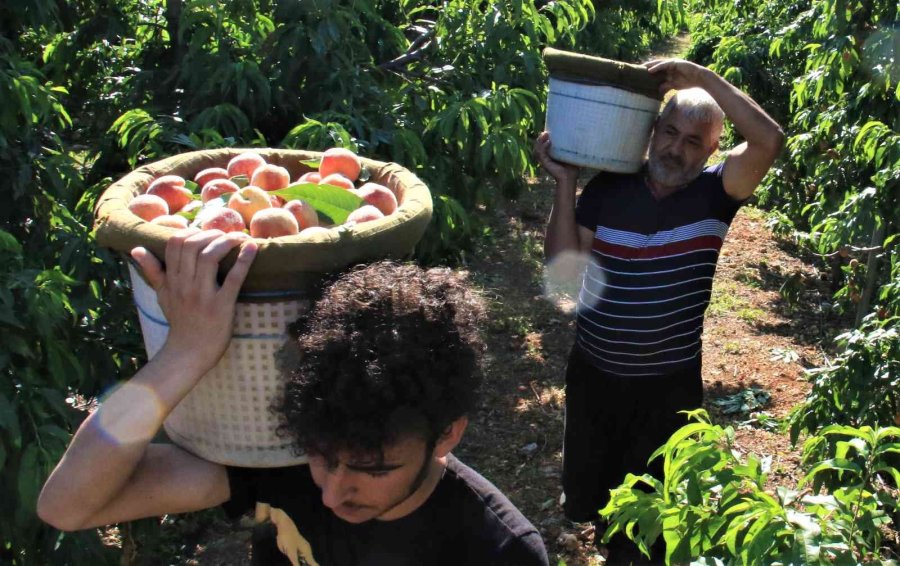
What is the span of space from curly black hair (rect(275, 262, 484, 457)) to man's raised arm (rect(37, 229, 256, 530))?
12 centimetres

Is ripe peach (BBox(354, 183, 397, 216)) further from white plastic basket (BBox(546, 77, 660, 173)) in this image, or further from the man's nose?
white plastic basket (BBox(546, 77, 660, 173))

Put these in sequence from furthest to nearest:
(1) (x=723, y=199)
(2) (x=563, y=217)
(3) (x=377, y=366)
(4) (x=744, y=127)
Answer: (2) (x=563, y=217)
(1) (x=723, y=199)
(4) (x=744, y=127)
(3) (x=377, y=366)

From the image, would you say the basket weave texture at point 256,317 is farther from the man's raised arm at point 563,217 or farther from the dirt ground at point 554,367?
the dirt ground at point 554,367

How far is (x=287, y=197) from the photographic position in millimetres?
1497

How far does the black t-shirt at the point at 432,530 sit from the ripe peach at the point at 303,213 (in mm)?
402

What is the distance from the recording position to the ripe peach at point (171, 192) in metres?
1.58

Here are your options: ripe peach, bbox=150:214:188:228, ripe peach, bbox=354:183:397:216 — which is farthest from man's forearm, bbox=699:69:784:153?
ripe peach, bbox=150:214:188:228

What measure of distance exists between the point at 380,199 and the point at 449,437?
17.1 inches

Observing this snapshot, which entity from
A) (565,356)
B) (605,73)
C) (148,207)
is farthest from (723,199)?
(565,356)

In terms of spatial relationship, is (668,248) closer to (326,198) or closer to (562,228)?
(562,228)

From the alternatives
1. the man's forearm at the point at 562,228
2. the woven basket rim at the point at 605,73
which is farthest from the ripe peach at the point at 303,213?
the man's forearm at the point at 562,228

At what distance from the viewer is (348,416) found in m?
1.23

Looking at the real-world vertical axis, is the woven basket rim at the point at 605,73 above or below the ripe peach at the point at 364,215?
below

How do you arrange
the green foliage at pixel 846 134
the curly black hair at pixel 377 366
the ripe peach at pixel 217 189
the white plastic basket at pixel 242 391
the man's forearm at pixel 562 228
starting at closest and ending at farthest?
the curly black hair at pixel 377 366 < the white plastic basket at pixel 242 391 < the ripe peach at pixel 217 189 < the man's forearm at pixel 562 228 < the green foliage at pixel 846 134
